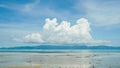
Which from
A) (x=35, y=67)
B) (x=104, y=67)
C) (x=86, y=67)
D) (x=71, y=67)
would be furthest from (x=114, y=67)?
(x=35, y=67)

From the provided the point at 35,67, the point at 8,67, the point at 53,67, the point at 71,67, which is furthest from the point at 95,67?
the point at 8,67

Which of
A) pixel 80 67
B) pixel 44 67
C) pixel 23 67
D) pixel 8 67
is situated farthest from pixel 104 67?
pixel 8 67

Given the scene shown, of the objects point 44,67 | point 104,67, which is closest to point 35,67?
point 44,67

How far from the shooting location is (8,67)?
3231 centimetres

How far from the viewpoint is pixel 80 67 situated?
110ft

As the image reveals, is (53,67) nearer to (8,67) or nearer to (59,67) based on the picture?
(59,67)

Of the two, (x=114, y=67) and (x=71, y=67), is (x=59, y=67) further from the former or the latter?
(x=114, y=67)

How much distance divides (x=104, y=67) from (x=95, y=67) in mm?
1312

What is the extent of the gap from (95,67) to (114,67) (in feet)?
8.65

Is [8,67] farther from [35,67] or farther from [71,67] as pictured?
[71,67]

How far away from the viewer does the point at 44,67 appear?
107ft

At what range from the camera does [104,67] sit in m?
32.8

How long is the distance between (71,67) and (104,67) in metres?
4.74

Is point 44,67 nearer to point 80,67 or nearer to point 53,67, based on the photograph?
point 53,67
